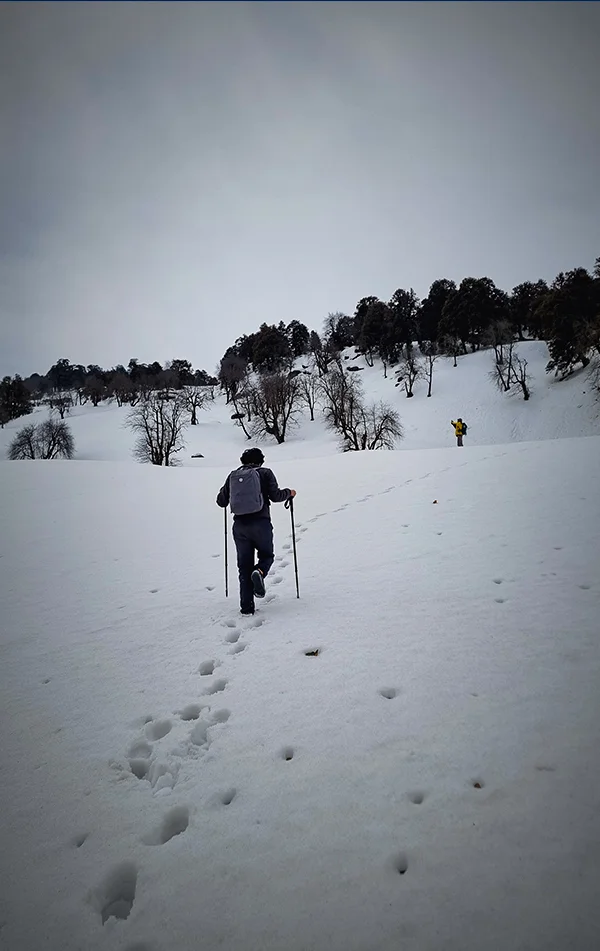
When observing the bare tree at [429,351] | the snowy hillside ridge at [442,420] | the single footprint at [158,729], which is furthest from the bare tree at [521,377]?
the single footprint at [158,729]

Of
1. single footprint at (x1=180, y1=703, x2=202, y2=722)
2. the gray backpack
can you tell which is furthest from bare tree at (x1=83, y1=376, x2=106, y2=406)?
single footprint at (x1=180, y1=703, x2=202, y2=722)

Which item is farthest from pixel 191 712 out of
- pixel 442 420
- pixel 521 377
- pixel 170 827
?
pixel 521 377

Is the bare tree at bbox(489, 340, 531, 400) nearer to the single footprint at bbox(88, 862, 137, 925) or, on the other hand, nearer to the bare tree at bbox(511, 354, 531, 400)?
the bare tree at bbox(511, 354, 531, 400)

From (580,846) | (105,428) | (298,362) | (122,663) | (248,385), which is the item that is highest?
(298,362)

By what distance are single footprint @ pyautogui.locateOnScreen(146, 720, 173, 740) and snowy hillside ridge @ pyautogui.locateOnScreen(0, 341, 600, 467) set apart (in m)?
31.3

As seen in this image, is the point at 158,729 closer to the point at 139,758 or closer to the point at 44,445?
the point at 139,758

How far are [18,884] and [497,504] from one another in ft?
30.9

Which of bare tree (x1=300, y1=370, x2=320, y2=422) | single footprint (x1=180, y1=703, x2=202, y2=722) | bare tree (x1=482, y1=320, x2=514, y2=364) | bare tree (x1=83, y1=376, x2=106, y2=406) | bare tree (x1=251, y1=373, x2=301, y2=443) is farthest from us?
bare tree (x1=83, y1=376, x2=106, y2=406)

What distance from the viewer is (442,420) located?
3847cm

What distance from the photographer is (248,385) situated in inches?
2169

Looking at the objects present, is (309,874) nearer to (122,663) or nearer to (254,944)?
(254,944)

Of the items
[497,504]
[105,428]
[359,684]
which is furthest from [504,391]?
[105,428]

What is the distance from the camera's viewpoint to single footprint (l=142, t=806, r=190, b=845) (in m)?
2.31

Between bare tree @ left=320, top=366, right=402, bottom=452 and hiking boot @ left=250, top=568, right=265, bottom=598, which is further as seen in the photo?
bare tree @ left=320, top=366, right=402, bottom=452
